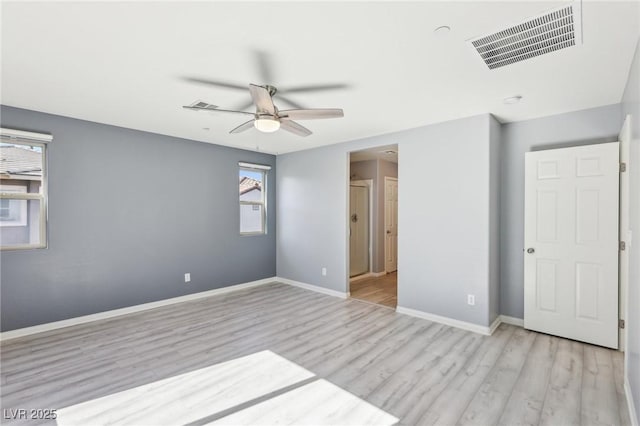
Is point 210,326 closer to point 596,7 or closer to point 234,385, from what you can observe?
point 234,385

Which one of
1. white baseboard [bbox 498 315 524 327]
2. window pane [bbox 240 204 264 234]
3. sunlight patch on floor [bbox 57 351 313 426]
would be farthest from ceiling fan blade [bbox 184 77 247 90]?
white baseboard [bbox 498 315 524 327]

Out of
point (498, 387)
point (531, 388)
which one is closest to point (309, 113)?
point (498, 387)

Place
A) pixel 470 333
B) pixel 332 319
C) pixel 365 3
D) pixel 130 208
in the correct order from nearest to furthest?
1. pixel 365 3
2. pixel 470 333
3. pixel 332 319
4. pixel 130 208

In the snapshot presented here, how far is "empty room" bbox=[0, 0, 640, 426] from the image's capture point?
1.97 metres

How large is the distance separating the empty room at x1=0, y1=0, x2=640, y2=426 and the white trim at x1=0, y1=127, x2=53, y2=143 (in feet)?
0.11

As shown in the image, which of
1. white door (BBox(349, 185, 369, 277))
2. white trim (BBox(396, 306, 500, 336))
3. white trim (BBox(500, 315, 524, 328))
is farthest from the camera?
white door (BBox(349, 185, 369, 277))

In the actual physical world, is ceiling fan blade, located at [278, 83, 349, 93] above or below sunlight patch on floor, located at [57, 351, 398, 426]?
above

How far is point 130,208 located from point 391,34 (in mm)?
3892

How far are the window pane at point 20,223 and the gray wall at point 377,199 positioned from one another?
5.20 metres

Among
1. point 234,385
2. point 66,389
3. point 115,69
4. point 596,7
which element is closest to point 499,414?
point 234,385

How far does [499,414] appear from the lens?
2057 mm

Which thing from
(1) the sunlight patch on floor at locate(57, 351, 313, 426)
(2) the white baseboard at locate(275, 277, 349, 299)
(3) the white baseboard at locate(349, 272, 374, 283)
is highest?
(2) the white baseboard at locate(275, 277, 349, 299)

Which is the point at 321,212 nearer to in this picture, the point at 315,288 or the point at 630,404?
the point at 315,288

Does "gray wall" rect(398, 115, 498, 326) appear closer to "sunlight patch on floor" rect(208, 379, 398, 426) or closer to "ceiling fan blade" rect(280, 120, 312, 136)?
"ceiling fan blade" rect(280, 120, 312, 136)
